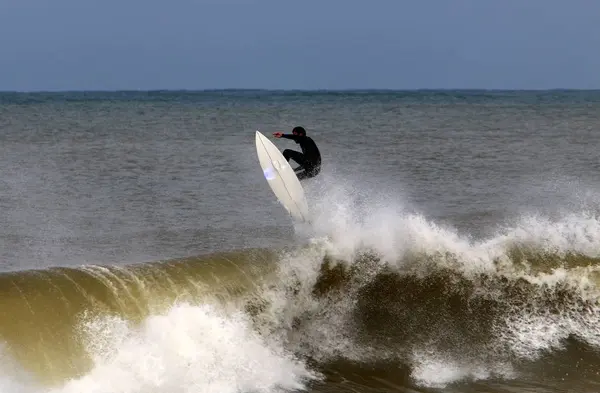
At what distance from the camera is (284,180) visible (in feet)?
41.1

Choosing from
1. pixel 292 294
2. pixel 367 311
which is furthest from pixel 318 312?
pixel 367 311

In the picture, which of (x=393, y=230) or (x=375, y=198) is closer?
(x=393, y=230)

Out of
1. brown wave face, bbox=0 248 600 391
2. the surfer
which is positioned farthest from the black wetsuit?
brown wave face, bbox=0 248 600 391

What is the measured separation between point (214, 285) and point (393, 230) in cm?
275

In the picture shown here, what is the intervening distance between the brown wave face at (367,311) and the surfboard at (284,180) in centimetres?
196

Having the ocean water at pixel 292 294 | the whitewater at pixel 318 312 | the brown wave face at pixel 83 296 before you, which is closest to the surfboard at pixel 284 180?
the ocean water at pixel 292 294

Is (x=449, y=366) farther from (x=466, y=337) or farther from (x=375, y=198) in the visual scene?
(x=375, y=198)

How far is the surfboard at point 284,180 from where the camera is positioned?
12508mm

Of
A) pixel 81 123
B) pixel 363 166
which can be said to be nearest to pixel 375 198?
pixel 363 166

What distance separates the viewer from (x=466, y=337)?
957 centimetres

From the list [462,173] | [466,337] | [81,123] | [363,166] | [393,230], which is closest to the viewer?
[466,337]

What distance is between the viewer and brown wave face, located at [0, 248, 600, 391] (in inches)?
330

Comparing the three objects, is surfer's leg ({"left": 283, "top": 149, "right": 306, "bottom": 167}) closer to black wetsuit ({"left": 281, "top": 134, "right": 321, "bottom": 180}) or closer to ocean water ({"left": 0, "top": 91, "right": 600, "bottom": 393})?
black wetsuit ({"left": 281, "top": 134, "right": 321, "bottom": 180})

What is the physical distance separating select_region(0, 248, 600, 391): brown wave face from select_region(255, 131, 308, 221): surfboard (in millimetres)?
1963
